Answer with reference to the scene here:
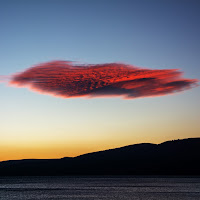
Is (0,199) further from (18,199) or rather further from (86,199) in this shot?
(86,199)

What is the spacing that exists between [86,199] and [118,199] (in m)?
10.7

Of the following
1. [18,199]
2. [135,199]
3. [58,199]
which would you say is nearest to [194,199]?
[135,199]

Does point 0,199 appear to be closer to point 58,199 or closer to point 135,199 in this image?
point 58,199

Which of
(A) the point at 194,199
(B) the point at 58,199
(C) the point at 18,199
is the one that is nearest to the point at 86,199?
(B) the point at 58,199

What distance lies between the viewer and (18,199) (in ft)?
399

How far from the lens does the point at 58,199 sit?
120812 mm

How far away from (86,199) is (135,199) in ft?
52.1

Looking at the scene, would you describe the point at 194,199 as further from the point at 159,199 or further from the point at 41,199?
the point at 41,199

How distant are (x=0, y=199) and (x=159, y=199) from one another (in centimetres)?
4956

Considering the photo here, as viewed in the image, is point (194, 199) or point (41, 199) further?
point (41, 199)

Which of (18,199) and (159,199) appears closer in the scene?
(159,199)

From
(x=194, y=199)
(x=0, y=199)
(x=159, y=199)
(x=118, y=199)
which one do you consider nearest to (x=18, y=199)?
(x=0, y=199)

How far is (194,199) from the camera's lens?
114812mm

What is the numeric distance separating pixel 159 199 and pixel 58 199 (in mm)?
32101
